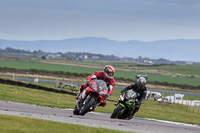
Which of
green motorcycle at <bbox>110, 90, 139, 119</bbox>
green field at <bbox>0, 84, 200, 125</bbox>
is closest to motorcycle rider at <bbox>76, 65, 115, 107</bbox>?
green motorcycle at <bbox>110, 90, 139, 119</bbox>

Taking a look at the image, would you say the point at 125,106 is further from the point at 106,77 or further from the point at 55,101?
the point at 55,101

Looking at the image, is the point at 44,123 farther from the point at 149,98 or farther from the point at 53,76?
the point at 53,76

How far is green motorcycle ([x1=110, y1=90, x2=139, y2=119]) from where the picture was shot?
15.3 m

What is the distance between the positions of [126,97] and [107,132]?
5420 mm

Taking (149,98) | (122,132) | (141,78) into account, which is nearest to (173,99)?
(149,98)

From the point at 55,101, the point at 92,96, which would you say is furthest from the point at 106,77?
the point at 55,101

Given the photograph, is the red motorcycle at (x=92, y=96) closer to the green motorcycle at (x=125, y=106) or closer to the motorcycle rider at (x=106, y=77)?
the motorcycle rider at (x=106, y=77)

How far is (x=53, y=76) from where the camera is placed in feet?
303

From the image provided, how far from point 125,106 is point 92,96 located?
1.62 meters

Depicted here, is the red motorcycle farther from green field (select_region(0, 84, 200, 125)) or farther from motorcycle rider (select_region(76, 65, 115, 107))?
green field (select_region(0, 84, 200, 125))

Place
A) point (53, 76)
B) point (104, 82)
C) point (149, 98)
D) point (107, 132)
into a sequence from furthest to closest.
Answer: point (53, 76) < point (149, 98) < point (104, 82) < point (107, 132)

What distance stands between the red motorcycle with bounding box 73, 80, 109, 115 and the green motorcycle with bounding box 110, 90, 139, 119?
864 millimetres

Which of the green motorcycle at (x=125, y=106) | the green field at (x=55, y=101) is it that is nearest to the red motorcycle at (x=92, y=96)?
the green motorcycle at (x=125, y=106)

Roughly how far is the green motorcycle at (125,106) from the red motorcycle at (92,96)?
864 millimetres
